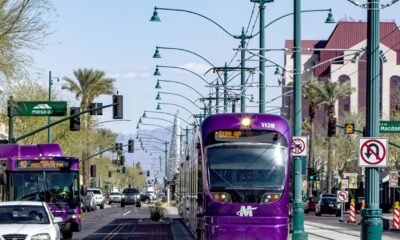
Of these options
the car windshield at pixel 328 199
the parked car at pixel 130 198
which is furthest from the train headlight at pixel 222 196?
the parked car at pixel 130 198

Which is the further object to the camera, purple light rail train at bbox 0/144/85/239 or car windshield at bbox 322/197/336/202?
car windshield at bbox 322/197/336/202

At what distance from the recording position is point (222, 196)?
2467cm

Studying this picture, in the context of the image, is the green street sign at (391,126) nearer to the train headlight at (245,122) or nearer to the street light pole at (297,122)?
the street light pole at (297,122)

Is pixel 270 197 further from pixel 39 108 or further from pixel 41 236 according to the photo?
pixel 39 108

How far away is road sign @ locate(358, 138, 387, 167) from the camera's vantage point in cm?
2080

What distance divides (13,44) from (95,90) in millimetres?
50521

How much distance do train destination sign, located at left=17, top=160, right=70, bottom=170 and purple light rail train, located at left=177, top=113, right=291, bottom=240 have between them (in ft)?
39.6

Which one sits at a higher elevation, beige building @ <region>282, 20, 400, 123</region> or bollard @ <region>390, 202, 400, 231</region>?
beige building @ <region>282, 20, 400, 123</region>

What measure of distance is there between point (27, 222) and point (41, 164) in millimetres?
11843

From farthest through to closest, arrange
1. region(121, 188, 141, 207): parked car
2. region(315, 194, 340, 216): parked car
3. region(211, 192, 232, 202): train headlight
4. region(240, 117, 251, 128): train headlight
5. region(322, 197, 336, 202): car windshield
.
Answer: region(121, 188, 141, 207): parked car < region(322, 197, 336, 202): car windshield < region(315, 194, 340, 216): parked car < region(240, 117, 251, 128): train headlight < region(211, 192, 232, 202): train headlight

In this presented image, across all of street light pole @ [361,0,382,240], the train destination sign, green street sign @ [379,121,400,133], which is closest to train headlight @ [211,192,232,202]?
street light pole @ [361,0,382,240]

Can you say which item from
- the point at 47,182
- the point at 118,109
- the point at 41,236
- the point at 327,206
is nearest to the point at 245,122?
the point at 41,236

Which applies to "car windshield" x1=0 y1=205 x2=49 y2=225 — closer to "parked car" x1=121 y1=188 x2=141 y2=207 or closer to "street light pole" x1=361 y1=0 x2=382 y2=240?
"street light pole" x1=361 y1=0 x2=382 y2=240

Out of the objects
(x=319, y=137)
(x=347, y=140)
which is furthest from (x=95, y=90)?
(x=319, y=137)
